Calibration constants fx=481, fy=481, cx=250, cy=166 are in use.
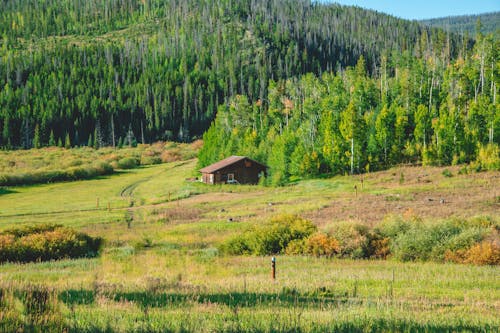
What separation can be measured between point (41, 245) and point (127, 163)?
8507cm

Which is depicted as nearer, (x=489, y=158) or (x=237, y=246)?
(x=237, y=246)

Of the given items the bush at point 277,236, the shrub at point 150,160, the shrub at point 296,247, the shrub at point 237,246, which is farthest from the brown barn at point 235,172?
the shrub at point 296,247

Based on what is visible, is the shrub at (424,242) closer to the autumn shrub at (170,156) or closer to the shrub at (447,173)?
the shrub at (447,173)

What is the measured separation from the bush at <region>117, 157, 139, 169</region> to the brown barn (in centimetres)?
3414

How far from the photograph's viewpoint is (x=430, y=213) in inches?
1406

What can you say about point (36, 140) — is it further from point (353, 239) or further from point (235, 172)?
point (353, 239)

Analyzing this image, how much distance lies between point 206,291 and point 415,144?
68.4 metres

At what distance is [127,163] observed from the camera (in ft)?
356

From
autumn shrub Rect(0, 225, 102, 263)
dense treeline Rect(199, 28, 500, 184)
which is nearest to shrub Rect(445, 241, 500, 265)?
autumn shrub Rect(0, 225, 102, 263)

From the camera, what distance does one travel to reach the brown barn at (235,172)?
76.1 meters

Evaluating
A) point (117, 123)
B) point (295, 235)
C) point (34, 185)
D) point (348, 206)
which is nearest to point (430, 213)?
point (348, 206)

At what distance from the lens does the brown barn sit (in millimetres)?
76062

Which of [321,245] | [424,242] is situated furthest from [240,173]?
[424,242]

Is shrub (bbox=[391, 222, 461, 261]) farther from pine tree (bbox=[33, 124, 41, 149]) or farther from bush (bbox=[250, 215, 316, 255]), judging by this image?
pine tree (bbox=[33, 124, 41, 149])
